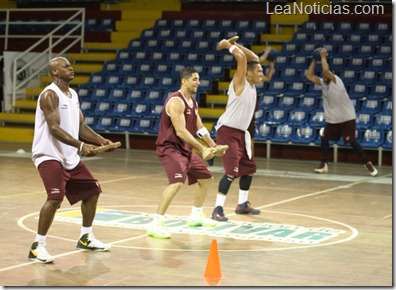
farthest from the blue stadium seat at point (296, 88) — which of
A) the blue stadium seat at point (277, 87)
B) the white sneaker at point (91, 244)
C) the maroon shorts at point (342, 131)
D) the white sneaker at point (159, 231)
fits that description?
the white sneaker at point (91, 244)

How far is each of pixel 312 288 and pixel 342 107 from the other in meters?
9.97

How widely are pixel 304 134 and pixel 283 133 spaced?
496 millimetres

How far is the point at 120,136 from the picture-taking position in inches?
890

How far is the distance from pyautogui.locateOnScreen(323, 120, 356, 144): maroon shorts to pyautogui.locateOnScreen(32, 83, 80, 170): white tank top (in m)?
9.42

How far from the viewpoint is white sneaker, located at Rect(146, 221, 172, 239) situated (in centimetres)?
956

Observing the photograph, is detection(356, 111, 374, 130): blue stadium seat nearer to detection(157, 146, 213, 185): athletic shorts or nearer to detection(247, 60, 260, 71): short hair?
detection(247, 60, 260, 71): short hair

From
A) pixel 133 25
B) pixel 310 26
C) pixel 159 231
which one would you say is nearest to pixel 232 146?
pixel 159 231

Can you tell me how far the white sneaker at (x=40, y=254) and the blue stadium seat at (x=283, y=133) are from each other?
1192 centimetres

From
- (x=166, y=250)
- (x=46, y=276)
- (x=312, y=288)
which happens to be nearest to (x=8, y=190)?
(x=166, y=250)

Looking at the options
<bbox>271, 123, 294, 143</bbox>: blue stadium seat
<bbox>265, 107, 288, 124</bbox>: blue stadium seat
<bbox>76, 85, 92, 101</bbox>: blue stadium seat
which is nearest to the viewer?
<bbox>271, 123, 294, 143</bbox>: blue stadium seat

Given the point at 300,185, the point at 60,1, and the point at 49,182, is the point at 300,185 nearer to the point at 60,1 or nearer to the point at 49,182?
the point at 49,182

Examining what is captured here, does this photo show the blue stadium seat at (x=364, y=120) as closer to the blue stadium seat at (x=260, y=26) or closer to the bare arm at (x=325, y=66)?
the bare arm at (x=325, y=66)

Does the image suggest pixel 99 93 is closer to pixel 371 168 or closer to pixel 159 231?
pixel 371 168

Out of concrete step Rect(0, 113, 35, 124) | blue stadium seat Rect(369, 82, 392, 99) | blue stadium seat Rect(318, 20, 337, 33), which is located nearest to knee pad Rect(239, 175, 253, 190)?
blue stadium seat Rect(369, 82, 392, 99)
